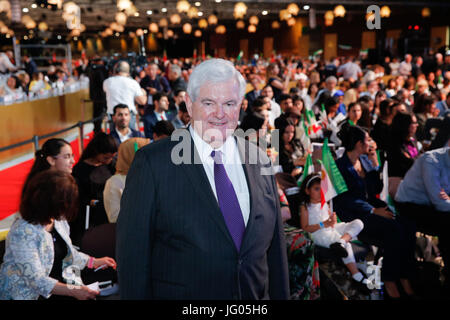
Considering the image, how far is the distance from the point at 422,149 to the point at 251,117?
244cm

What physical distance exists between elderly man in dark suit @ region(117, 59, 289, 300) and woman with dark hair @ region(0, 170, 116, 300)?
1.02 metres

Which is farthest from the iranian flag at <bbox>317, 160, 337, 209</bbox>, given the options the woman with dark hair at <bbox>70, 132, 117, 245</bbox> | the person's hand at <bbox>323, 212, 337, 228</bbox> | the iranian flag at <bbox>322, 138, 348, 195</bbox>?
the woman with dark hair at <bbox>70, 132, 117, 245</bbox>

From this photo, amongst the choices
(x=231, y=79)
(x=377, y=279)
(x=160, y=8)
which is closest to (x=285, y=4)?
(x=160, y=8)

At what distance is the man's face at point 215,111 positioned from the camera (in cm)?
159

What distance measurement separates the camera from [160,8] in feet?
79.9

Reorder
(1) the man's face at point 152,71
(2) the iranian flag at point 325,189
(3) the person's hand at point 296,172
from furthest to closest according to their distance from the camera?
(1) the man's face at point 152,71
(3) the person's hand at point 296,172
(2) the iranian flag at point 325,189

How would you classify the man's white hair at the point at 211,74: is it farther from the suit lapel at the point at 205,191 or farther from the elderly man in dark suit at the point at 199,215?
the suit lapel at the point at 205,191

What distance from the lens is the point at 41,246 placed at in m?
2.40

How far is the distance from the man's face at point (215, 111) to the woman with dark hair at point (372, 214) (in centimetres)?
279

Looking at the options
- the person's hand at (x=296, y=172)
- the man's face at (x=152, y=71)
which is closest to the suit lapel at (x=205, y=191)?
the person's hand at (x=296, y=172)

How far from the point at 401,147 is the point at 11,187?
5.07 meters

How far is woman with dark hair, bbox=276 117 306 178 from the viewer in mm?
5117

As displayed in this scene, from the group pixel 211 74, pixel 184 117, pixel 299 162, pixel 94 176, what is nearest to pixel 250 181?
pixel 211 74

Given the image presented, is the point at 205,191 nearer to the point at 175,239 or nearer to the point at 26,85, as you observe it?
the point at 175,239
